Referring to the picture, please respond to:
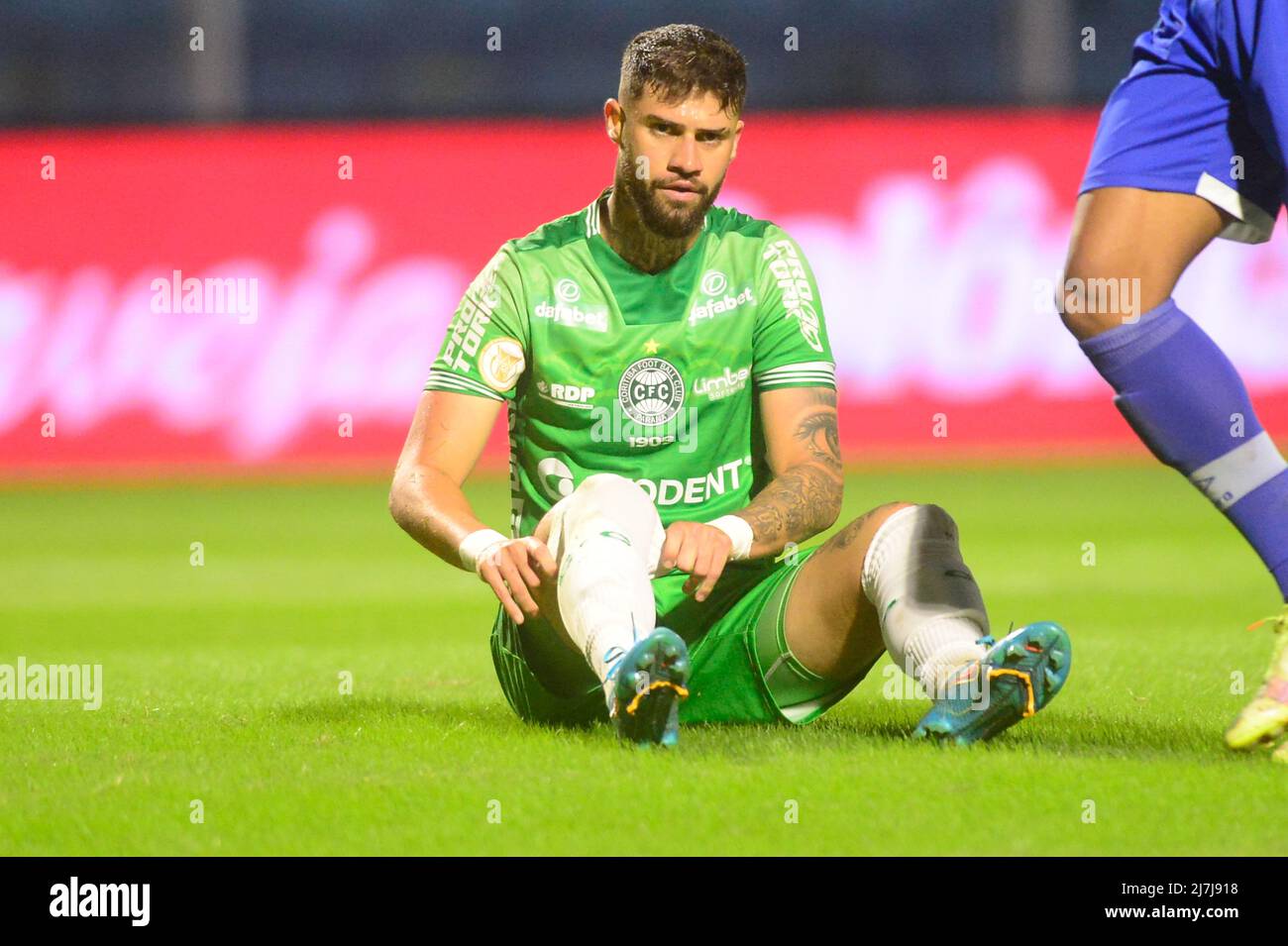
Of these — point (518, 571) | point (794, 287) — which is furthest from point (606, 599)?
point (794, 287)

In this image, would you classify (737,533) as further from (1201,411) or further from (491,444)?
(491,444)

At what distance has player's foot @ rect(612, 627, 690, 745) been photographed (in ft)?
11.3

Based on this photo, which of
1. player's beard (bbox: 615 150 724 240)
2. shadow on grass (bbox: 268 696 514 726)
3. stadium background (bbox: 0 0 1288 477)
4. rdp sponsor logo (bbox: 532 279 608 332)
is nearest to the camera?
player's beard (bbox: 615 150 724 240)

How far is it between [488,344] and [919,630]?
3.88ft

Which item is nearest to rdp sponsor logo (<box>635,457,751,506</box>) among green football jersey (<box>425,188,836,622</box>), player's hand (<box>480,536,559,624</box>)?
green football jersey (<box>425,188,836,622</box>)

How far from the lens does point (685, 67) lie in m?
3.90

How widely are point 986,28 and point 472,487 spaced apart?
6.79 m

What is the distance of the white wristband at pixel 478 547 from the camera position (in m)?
3.71

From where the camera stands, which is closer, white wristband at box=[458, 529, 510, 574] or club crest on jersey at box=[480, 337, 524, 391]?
white wristband at box=[458, 529, 510, 574]

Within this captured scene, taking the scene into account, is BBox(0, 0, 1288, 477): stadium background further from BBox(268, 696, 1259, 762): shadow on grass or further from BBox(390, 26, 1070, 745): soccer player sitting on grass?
BBox(390, 26, 1070, 745): soccer player sitting on grass

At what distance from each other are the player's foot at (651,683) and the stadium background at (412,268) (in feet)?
27.5

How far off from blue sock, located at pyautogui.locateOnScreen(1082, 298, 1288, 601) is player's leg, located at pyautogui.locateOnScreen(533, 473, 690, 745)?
44.0 inches
